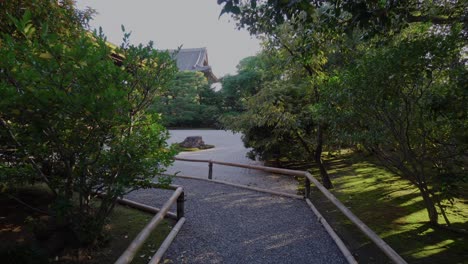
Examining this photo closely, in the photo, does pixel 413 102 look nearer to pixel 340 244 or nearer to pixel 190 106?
pixel 340 244

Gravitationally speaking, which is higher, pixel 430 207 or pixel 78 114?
pixel 78 114

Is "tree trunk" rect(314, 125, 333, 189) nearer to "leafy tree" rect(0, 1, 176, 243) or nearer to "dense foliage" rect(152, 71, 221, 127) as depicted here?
"leafy tree" rect(0, 1, 176, 243)

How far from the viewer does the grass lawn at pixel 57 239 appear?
282 centimetres

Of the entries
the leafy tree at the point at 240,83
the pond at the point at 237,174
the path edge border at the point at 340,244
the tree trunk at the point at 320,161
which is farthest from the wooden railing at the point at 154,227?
the leafy tree at the point at 240,83

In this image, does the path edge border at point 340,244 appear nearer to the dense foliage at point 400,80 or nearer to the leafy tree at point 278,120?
the dense foliage at point 400,80

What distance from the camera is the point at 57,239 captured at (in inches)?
128

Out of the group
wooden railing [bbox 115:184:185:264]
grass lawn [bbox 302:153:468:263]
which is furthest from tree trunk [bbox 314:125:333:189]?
wooden railing [bbox 115:184:185:264]

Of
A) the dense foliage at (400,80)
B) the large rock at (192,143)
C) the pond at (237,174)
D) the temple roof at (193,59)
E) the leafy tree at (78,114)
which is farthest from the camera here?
the temple roof at (193,59)

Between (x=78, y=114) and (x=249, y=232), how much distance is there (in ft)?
8.58

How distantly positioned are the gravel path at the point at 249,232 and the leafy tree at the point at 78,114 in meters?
Answer: 1.13

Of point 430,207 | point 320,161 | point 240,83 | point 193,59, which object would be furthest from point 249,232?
point 193,59

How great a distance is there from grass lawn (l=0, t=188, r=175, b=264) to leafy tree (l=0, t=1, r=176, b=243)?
0.27 metres

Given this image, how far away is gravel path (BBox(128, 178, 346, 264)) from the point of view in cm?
311

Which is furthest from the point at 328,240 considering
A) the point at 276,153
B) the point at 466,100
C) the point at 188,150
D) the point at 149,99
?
the point at 188,150
